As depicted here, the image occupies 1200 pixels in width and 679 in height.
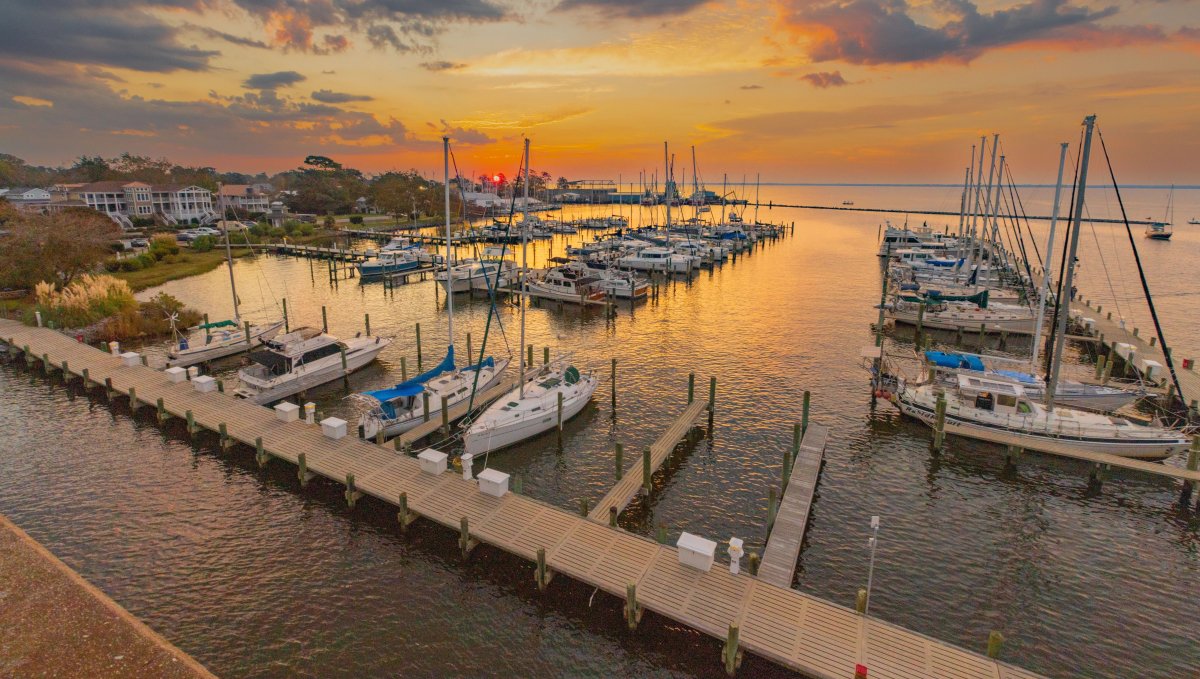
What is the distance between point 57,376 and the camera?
3678 cm

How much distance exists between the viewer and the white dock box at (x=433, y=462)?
23.1 metres

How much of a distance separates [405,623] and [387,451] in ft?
29.9

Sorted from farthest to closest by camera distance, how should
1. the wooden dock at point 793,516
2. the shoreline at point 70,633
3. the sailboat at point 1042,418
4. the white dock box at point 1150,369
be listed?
the white dock box at point 1150,369 → the sailboat at point 1042,418 → the wooden dock at point 793,516 → the shoreline at point 70,633

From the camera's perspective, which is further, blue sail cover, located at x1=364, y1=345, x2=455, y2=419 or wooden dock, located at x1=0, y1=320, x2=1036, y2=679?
blue sail cover, located at x1=364, y1=345, x2=455, y2=419

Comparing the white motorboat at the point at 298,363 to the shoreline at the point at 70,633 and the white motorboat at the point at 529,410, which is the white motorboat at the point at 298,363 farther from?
the shoreline at the point at 70,633

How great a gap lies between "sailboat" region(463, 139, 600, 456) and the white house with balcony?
390 feet

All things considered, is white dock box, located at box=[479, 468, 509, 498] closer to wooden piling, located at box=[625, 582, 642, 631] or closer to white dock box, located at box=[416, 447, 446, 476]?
white dock box, located at box=[416, 447, 446, 476]

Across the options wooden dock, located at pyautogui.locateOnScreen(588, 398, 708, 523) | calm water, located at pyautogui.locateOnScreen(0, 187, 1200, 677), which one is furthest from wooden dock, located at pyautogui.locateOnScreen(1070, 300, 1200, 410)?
wooden dock, located at pyautogui.locateOnScreen(588, 398, 708, 523)

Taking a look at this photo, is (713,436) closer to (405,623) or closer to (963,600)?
(963,600)

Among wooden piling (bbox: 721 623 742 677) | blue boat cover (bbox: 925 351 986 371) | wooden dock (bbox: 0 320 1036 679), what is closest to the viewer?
wooden dock (bbox: 0 320 1036 679)

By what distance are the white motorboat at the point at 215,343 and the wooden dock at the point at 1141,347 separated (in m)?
56.6

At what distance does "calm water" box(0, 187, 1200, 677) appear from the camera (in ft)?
54.9

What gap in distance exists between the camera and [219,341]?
40.8 m

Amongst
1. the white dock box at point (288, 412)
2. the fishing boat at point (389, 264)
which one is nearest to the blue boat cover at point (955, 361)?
the white dock box at point (288, 412)
